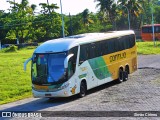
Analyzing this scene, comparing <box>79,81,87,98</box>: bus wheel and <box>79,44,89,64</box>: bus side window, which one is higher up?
<box>79,44,89,64</box>: bus side window

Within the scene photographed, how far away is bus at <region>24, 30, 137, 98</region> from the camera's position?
18.2m

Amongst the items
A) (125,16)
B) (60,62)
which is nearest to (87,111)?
(60,62)

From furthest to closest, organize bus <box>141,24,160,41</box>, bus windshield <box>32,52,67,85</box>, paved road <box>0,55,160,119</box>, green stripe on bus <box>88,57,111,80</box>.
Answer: bus <box>141,24,160,41</box> → green stripe on bus <box>88,57,111,80</box> → bus windshield <box>32,52,67,85</box> → paved road <box>0,55,160,119</box>

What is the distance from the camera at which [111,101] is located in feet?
55.8

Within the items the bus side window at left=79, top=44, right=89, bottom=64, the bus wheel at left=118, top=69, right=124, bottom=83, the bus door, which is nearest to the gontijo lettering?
the bus wheel at left=118, top=69, right=124, bottom=83

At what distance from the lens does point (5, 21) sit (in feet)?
229

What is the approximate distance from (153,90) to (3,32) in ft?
201

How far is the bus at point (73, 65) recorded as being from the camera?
18203mm

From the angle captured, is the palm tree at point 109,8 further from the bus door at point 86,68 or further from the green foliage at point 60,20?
the bus door at point 86,68

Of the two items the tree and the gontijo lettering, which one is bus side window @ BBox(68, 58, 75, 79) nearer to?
the gontijo lettering

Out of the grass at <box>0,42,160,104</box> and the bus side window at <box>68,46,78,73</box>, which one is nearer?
the bus side window at <box>68,46,78,73</box>

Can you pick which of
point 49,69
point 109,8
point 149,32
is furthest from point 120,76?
point 109,8

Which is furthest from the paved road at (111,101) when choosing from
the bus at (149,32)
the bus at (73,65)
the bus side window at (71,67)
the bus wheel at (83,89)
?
the bus at (149,32)

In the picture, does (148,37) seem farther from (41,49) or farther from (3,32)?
(41,49)
